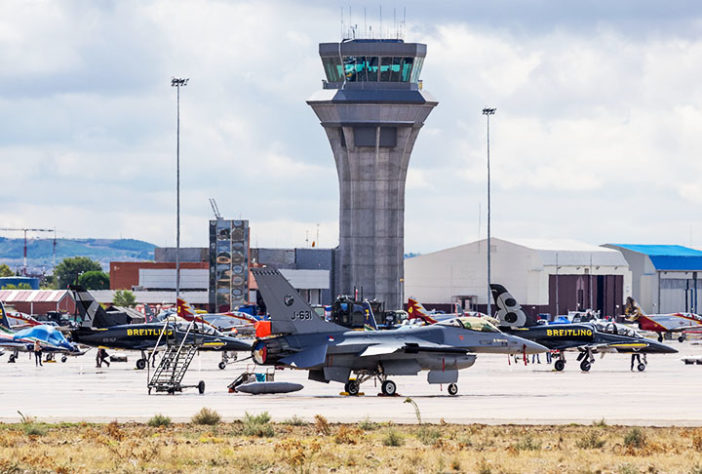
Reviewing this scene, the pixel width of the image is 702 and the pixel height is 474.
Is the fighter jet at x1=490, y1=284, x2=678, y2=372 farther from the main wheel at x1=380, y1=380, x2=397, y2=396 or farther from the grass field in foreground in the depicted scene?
the grass field in foreground

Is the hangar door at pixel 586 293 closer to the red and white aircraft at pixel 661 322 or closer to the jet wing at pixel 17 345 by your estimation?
the red and white aircraft at pixel 661 322

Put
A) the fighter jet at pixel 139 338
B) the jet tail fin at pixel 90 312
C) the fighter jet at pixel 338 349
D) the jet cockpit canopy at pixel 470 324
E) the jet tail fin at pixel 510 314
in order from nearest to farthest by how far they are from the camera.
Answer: the fighter jet at pixel 338 349 → the jet cockpit canopy at pixel 470 324 → the jet tail fin at pixel 510 314 → the fighter jet at pixel 139 338 → the jet tail fin at pixel 90 312

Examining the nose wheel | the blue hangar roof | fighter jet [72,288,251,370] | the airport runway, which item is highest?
the blue hangar roof

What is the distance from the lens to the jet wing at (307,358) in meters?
46.8

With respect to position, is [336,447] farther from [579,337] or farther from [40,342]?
[40,342]

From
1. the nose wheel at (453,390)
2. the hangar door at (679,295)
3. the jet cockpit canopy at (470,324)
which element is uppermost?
the hangar door at (679,295)

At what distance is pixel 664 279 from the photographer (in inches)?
7101

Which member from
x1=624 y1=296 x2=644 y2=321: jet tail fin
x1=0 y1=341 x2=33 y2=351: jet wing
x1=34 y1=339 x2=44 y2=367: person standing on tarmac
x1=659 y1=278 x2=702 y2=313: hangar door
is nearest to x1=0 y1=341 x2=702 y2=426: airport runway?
x1=34 y1=339 x2=44 y2=367: person standing on tarmac

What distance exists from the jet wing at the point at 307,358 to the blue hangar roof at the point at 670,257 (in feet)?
457

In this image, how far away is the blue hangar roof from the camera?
180m

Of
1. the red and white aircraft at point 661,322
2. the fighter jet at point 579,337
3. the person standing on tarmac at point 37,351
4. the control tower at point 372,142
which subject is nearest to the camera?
the fighter jet at point 579,337

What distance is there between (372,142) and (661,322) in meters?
56.7

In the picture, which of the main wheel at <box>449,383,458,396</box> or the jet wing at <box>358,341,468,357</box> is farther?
the jet wing at <box>358,341,468,357</box>

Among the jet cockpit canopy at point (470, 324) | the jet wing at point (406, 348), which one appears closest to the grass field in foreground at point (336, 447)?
the jet wing at point (406, 348)
